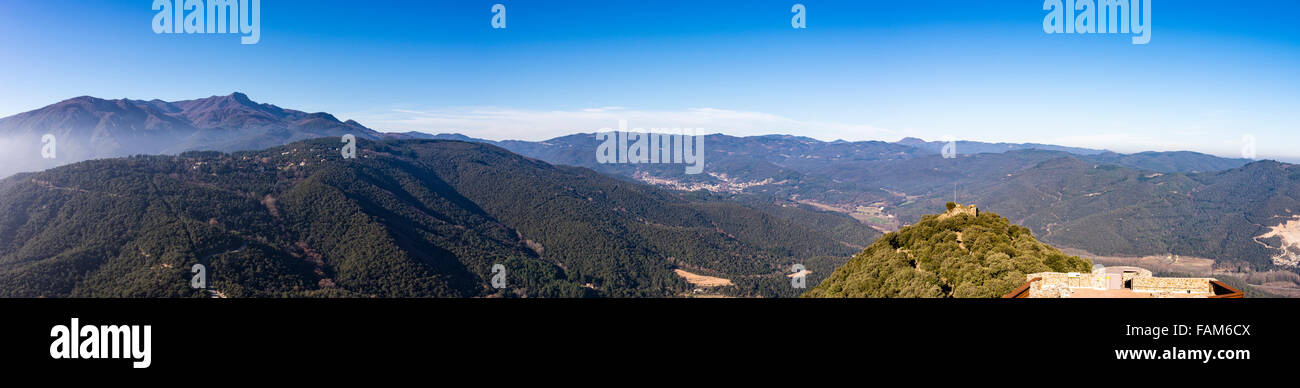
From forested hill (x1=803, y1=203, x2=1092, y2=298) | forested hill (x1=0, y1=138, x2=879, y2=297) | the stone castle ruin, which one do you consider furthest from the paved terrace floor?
forested hill (x1=0, y1=138, x2=879, y2=297)

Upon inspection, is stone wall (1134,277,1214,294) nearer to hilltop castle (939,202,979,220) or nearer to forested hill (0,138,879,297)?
hilltop castle (939,202,979,220)

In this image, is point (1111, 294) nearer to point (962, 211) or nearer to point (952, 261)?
point (952, 261)

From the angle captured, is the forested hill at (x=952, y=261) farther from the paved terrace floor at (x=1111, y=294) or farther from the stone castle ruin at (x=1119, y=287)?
the paved terrace floor at (x=1111, y=294)

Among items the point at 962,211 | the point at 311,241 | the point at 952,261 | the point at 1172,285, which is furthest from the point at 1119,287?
the point at 311,241

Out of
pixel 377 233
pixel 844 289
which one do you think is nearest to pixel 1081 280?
pixel 844 289

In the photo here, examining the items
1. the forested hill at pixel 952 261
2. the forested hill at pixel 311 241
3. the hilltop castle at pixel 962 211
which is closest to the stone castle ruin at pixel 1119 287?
the forested hill at pixel 952 261
